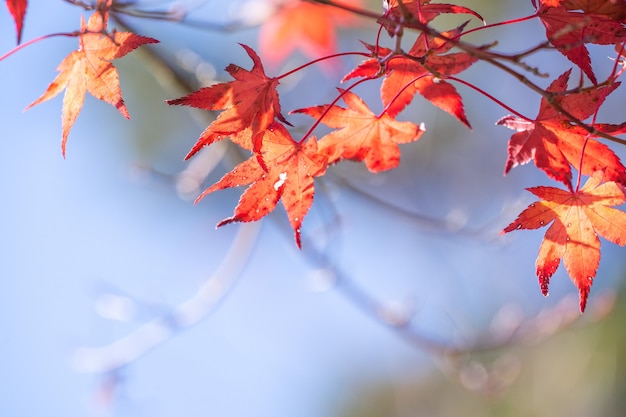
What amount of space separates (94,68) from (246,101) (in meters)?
0.20

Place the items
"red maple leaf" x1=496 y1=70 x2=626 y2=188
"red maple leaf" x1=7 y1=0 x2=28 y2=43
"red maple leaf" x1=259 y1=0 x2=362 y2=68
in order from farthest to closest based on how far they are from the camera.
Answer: "red maple leaf" x1=259 y1=0 x2=362 y2=68 < "red maple leaf" x1=496 y1=70 x2=626 y2=188 < "red maple leaf" x1=7 y1=0 x2=28 y2=43

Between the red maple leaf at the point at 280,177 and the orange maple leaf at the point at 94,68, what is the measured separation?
0.57 ft

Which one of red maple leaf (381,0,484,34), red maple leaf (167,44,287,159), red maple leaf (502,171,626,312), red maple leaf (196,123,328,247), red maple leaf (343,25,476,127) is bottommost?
red maple leaf (502,171,626,312)

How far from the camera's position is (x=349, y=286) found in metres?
2.14

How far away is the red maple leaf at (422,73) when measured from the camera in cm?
86

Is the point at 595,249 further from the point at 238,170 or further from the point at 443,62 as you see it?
the point at 238,170

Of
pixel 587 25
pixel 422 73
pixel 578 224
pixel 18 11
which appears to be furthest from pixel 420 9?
pixel 18 11

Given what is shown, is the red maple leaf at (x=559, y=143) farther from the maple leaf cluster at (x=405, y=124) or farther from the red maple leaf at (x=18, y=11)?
the red maple leaf at (x=18, y=11)

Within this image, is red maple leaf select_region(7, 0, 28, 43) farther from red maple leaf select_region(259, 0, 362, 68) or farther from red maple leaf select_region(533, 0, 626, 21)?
red maple leaf select_region(259, 0, 362, 68)

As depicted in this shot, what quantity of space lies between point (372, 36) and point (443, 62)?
3.43m

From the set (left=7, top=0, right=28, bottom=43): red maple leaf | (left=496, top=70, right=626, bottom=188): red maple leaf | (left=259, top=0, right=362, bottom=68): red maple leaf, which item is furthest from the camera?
(left=259, top=0, right=362, bottom=68): red maple leaf

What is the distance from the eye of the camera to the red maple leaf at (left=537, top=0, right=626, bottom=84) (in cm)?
82

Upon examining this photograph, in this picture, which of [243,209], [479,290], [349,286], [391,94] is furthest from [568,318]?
[479,290]

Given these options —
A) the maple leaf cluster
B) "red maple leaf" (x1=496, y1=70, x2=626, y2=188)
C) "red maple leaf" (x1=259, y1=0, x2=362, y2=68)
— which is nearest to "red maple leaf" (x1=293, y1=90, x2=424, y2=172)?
the maple leaf cluster
